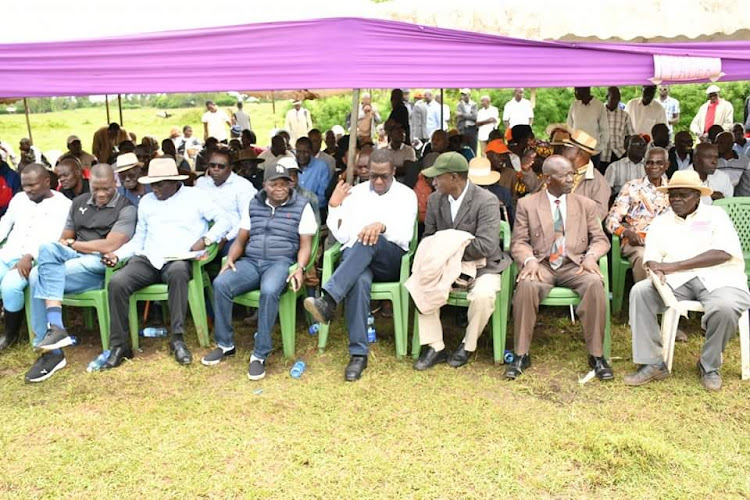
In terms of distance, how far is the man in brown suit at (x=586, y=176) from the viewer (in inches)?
215

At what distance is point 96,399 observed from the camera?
4.12m

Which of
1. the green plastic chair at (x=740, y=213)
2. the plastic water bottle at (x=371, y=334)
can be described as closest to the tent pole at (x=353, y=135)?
the plastic water bottle at (x=371, y=334)

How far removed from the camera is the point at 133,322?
483 cm

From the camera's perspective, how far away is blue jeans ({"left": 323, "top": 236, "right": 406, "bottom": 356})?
14.5 feet

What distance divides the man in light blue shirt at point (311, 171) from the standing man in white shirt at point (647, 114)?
4.37m

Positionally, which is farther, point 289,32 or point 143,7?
point 143,7

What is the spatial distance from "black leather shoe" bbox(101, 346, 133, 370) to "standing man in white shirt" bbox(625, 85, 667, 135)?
22.8 ft

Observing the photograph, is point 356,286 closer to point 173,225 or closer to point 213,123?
point 173,225

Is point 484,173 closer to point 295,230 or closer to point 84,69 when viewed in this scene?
point 295,230

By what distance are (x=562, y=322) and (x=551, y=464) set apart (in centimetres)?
208

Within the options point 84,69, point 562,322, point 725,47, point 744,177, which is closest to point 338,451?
point 562,322

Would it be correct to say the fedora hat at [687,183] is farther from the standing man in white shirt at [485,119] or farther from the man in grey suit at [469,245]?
the standing man in white shirt at [485,119]

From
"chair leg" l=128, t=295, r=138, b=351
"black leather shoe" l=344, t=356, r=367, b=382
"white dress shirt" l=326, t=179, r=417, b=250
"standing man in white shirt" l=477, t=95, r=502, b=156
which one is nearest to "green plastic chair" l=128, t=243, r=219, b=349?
"chair leg" l=128, t=295, r=138, b=351

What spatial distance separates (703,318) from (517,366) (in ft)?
3.70
